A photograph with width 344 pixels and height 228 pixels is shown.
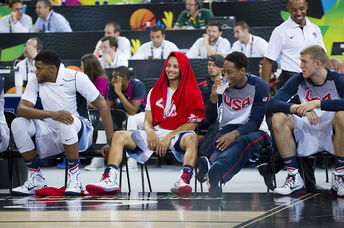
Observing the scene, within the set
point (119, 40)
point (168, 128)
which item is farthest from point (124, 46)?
point (168, 128)

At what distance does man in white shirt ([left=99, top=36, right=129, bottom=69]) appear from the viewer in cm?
880

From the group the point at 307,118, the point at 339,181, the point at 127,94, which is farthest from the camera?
the point at 127,94

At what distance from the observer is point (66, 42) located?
9.98 m

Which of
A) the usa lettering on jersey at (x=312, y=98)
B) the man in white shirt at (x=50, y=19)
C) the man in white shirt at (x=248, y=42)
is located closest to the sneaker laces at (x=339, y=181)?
the usa lettering on jersey at (x=312, y=98)

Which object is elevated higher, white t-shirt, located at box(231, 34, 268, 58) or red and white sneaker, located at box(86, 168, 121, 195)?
white t-shirt, located at box(231, 34, 268, 58)

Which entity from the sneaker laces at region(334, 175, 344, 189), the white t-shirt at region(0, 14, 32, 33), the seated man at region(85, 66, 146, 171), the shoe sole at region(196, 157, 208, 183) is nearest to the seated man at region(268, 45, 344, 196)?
the sneaker laces at region(334, 175, 344, 189)

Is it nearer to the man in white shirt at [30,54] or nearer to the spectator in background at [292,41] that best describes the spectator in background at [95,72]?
the man in white shirt at [30,54]

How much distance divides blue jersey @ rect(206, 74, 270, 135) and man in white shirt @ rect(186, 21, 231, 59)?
3.96 metres

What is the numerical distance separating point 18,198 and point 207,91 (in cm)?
219

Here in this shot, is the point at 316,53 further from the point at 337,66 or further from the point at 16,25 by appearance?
the point at 16,25

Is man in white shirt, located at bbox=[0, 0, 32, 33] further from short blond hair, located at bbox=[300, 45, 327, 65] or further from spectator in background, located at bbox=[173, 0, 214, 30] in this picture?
short blond hair, located at bbox=[300, 45, 327, 65]

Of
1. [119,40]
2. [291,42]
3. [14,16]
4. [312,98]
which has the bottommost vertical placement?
[312,98]

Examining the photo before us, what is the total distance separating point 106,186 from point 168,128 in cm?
76

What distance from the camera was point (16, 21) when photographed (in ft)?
35.9
